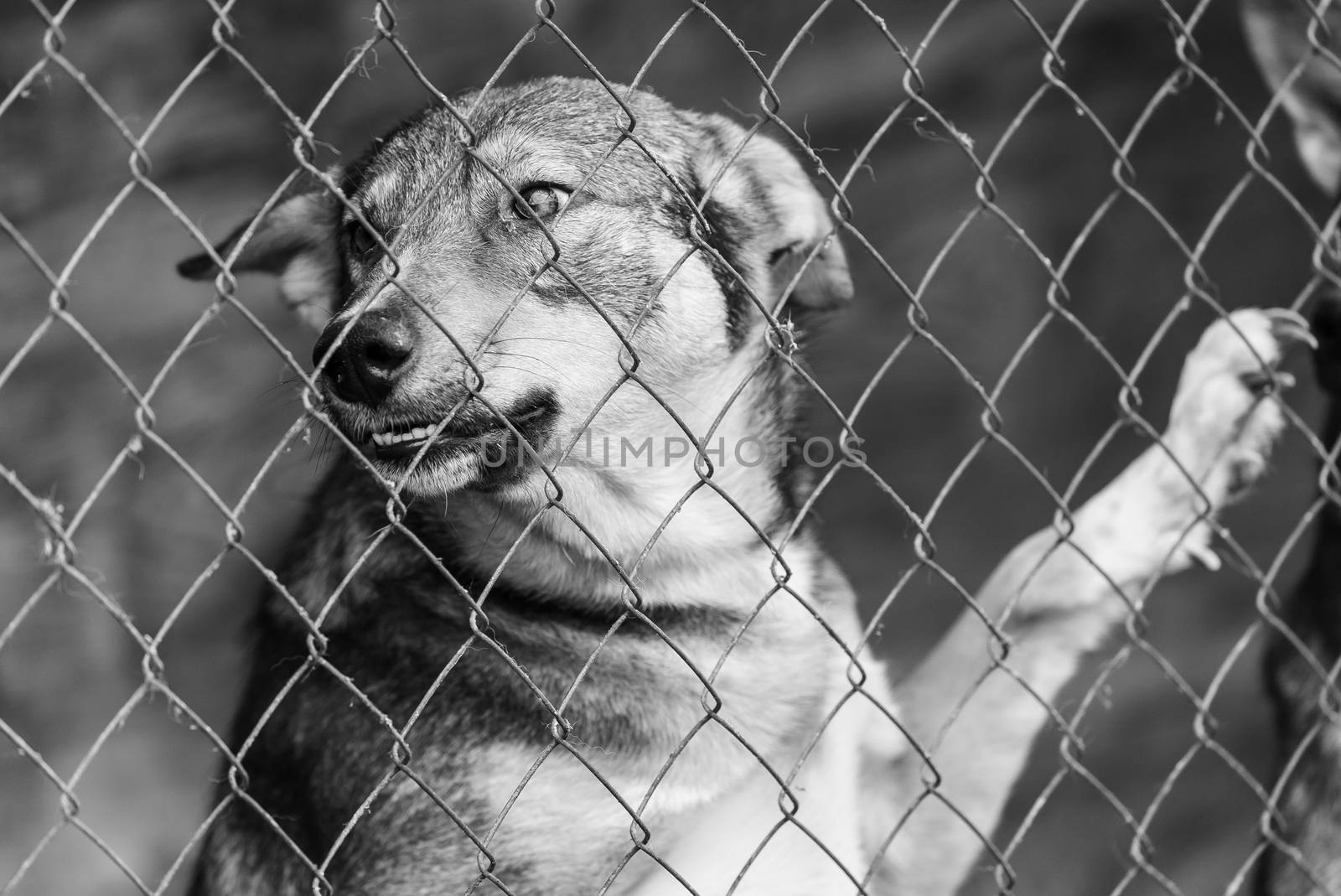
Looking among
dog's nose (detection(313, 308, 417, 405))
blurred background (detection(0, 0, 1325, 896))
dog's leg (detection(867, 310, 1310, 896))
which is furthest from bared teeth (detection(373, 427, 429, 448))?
blurred background (detection(0, 0, 1325, 896))

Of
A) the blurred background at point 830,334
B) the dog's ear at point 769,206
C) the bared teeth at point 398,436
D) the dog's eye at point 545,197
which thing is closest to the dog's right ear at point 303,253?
the dog's eye at point 545,197

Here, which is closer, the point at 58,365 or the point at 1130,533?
the point at 1130,533

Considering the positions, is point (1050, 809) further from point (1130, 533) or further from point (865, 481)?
point (1130, 533)

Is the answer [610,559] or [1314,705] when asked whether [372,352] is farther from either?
[1314,705]

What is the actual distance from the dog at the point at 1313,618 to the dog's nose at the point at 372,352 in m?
2.00

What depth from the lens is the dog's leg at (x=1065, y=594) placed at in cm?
301

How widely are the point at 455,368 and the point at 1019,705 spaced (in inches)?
66.6

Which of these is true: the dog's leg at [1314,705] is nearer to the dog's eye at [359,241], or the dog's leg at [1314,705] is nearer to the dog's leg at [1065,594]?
the dog's leg at [1065,594]

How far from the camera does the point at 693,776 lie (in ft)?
8.84

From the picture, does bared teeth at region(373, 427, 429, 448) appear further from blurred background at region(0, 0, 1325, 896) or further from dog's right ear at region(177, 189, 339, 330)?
blurred background at region(0, 0, 1325, 896)

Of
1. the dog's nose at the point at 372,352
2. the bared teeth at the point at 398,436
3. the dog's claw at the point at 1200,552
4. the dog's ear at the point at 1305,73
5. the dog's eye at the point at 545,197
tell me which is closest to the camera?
the dog's nose at the point at 372,352

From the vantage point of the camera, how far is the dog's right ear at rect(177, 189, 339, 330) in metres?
2.96

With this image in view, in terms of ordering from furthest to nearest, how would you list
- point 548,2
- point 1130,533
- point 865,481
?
point 865,481 < point 1130,533 < point 548,2

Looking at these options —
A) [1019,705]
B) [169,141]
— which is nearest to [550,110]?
[1019,705]
